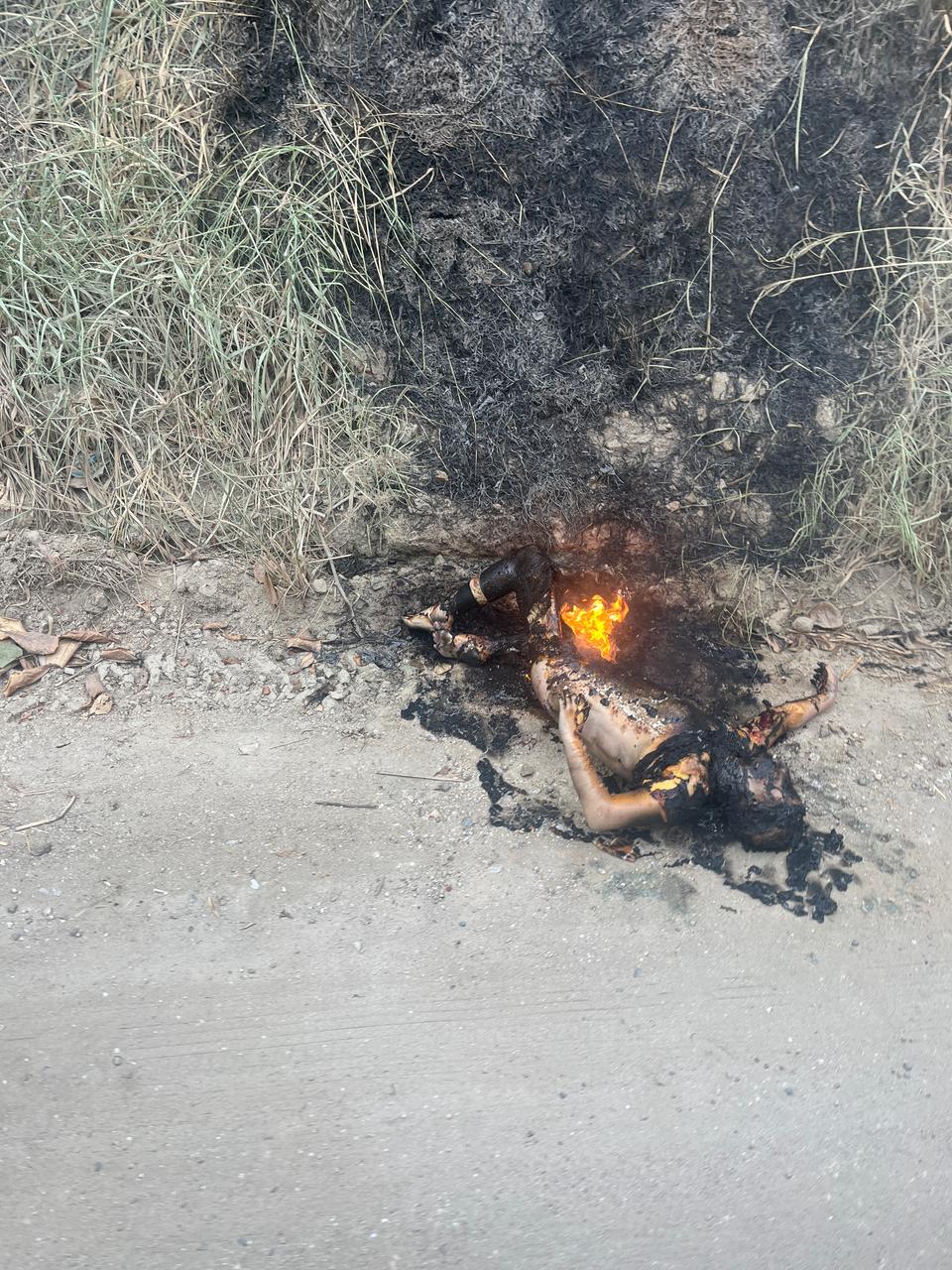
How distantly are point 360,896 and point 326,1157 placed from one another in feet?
2.32

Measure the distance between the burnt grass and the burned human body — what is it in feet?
1.29

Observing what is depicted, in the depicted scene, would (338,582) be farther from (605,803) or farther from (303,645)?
(605,803)

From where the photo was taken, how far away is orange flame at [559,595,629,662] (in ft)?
11.1

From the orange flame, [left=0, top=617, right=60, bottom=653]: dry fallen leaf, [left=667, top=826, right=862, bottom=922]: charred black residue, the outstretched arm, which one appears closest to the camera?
[left=667, top=826, right=862, bottom=922]: charred black residue

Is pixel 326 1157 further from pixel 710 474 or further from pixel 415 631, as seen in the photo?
pixel 710 474

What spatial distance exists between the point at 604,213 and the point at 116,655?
246cm

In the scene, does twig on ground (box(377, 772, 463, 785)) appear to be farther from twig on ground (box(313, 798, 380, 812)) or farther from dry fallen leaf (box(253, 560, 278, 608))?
dry fallen leaf (box(253, 560, 278, 608))

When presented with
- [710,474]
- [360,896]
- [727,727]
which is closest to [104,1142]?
[360,896]

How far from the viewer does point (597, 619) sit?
11.4 feet

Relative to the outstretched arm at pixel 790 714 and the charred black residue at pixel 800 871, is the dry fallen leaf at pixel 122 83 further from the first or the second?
the charred black residue at pixel 800 871

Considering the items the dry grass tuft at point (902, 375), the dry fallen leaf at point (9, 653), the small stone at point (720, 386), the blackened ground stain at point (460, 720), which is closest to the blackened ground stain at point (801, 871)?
A: the blackened ground stain at point (460, 720)

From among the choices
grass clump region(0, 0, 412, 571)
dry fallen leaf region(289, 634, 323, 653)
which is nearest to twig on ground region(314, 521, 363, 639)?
grass clump region(0, 0, 412, 571)

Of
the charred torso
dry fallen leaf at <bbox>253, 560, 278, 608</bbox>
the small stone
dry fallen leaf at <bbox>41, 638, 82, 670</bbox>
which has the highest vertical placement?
the small stone

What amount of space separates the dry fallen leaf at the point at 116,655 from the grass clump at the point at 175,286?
45 centimetres
